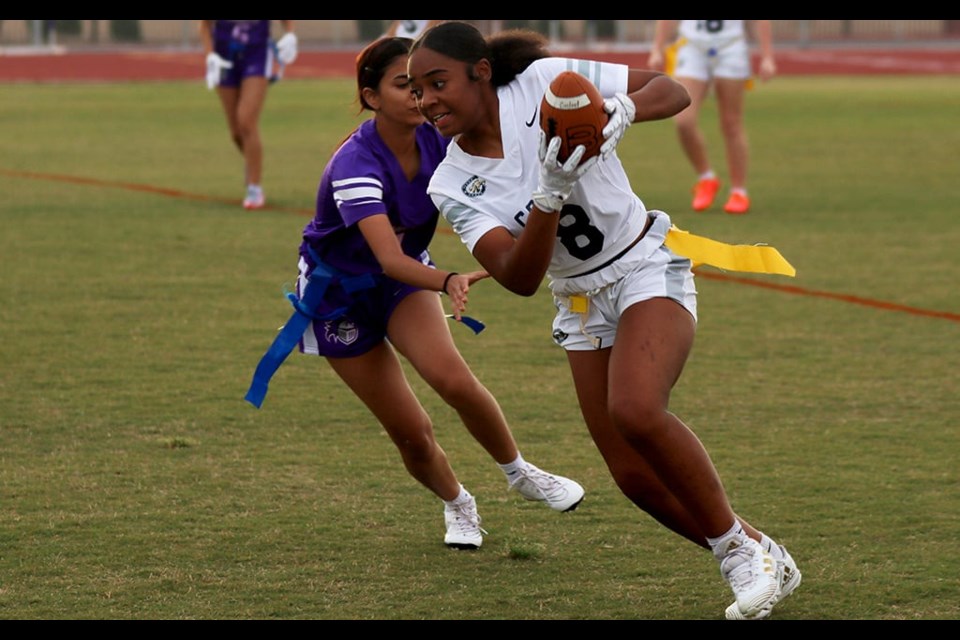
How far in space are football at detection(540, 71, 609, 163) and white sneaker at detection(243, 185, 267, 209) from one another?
8766mm

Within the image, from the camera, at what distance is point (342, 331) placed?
15.6ft

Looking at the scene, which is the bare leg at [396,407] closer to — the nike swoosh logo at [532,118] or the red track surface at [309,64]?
the nike swoosh logo at [532,118]

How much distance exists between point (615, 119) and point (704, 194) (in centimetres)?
844

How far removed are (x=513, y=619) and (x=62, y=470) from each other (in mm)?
2101

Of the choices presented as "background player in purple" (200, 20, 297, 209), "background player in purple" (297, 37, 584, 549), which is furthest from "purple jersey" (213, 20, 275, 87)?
"background player in purple" (297, 37, 584, 549)

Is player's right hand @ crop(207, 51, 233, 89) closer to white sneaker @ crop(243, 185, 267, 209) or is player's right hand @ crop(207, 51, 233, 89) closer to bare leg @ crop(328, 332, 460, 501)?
white sneaker @ crop(243, 185, 267, 209)

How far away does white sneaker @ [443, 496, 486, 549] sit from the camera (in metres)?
4.73

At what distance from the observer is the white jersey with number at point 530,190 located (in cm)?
402

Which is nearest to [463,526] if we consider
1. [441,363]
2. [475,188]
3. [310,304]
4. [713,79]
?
[441,363]

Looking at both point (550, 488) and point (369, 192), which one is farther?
point (550, 488)

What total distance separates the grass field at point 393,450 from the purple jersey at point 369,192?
875mm

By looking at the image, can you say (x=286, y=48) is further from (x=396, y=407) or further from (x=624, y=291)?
(x=624, y=291)

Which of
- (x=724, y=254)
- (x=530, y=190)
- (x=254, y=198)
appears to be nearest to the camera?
(x=530, y=190)

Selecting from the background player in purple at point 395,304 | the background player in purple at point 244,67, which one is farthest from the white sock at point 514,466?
the background player in purple at point 244,67
